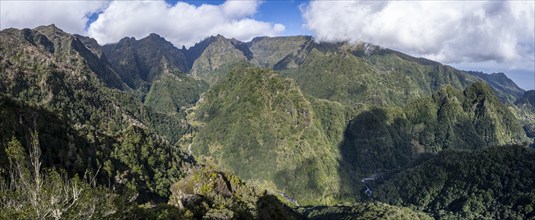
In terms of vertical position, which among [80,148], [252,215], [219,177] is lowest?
[252,215]

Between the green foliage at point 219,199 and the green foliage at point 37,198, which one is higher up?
the green foliage at point 37,198

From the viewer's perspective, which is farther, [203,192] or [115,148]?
[115,148]

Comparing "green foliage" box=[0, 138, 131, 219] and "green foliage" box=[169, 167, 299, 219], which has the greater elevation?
"green foliage" box=[0, 138, 131, 219]

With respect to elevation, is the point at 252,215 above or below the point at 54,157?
below

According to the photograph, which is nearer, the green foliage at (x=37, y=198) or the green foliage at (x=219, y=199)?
the green foliage at (x=37, y=198)

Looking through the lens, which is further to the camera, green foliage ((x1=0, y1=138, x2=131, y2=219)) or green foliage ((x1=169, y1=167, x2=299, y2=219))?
green foliage ((x1=169, y1=167, x2=299, y2=219))

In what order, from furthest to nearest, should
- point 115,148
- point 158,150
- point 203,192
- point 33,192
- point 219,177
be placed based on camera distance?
point 158,150 → point 115,148 → point 219,177 → point 203,192 → point 33,192

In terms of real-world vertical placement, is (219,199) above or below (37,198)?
below

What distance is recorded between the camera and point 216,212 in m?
88.9

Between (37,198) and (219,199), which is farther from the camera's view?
(219,199)

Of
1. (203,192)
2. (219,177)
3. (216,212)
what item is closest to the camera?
(216,212)

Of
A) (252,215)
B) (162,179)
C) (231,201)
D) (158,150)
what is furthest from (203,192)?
(158,150)

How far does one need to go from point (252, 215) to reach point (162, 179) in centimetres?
6693

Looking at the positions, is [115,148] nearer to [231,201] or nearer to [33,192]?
[231,201]
